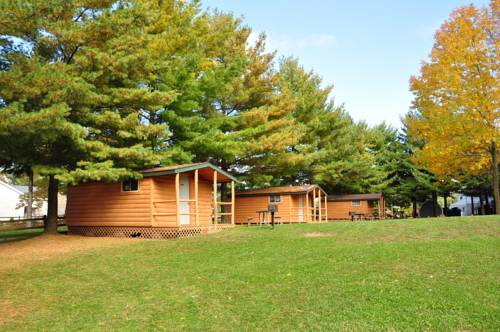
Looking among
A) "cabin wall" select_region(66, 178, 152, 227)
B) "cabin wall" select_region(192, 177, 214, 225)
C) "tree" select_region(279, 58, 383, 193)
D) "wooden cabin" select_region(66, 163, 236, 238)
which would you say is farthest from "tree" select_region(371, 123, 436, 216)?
"cabin wall" select_region(66, 178, 152, 227)

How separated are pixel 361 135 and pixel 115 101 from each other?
1042 inches

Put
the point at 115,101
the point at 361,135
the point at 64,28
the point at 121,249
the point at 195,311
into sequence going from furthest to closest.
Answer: the point at 361,135 < the point at 115,101 < the point at 64,28 < the point at 121,249 < the point at 195,311

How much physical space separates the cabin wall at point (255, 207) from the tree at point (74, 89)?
12.3 meters

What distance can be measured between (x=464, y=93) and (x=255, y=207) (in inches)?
573

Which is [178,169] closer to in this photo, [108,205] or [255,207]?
[108,205]

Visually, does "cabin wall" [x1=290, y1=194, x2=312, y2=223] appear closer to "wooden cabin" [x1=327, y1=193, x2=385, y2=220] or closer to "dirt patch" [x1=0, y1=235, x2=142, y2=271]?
"wooden cabin" [x1=327, y1=193, x2=385, y2=220]

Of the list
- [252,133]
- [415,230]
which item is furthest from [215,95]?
[415,230]

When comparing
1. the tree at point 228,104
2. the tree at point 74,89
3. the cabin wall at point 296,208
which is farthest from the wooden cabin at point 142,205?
the cabin wall at point 296,208

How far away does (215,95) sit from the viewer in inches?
893

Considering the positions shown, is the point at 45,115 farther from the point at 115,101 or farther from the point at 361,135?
the point at 361,135

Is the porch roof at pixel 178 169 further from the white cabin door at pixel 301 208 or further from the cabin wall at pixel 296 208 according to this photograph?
the white cabin door at pixel 301 208

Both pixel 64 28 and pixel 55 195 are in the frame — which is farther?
pixel 55 195

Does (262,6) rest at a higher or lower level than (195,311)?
higher

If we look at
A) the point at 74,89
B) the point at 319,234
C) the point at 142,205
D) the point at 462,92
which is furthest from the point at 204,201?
the point at 462,92
